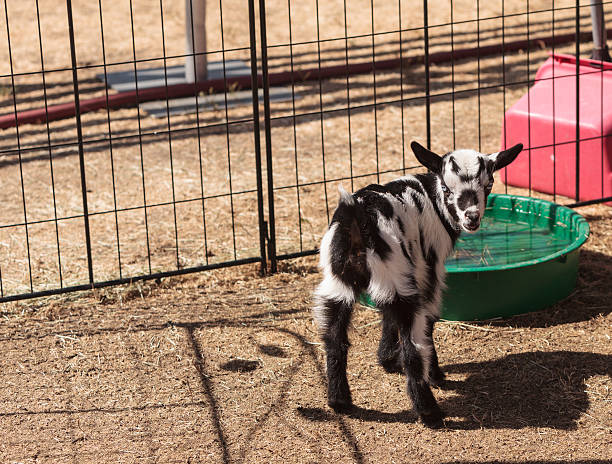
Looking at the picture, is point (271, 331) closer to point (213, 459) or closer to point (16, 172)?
point (213, 459)

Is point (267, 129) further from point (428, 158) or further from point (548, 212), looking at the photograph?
point (548, 212)

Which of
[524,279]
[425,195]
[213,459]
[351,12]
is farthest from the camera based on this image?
[351,12]

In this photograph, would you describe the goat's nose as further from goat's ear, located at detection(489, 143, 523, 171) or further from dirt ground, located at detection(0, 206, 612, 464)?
dirt ground, located at detection(0, 206, 612, 464)

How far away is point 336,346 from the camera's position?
4.84m

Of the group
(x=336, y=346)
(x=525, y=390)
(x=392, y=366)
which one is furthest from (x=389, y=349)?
(x=525, y=390)

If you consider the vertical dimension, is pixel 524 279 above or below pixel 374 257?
below

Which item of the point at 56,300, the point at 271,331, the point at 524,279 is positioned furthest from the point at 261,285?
the point at 524,279

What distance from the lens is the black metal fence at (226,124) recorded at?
700 cm

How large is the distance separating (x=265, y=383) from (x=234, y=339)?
631 mm

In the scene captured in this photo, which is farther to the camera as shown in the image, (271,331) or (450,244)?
(271,331)

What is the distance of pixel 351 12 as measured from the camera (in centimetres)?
1448

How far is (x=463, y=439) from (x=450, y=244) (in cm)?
106

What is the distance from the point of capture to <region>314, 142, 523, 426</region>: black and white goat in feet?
15.5

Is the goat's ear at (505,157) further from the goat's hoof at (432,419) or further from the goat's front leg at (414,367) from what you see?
the goat's hoof at (432,419)
